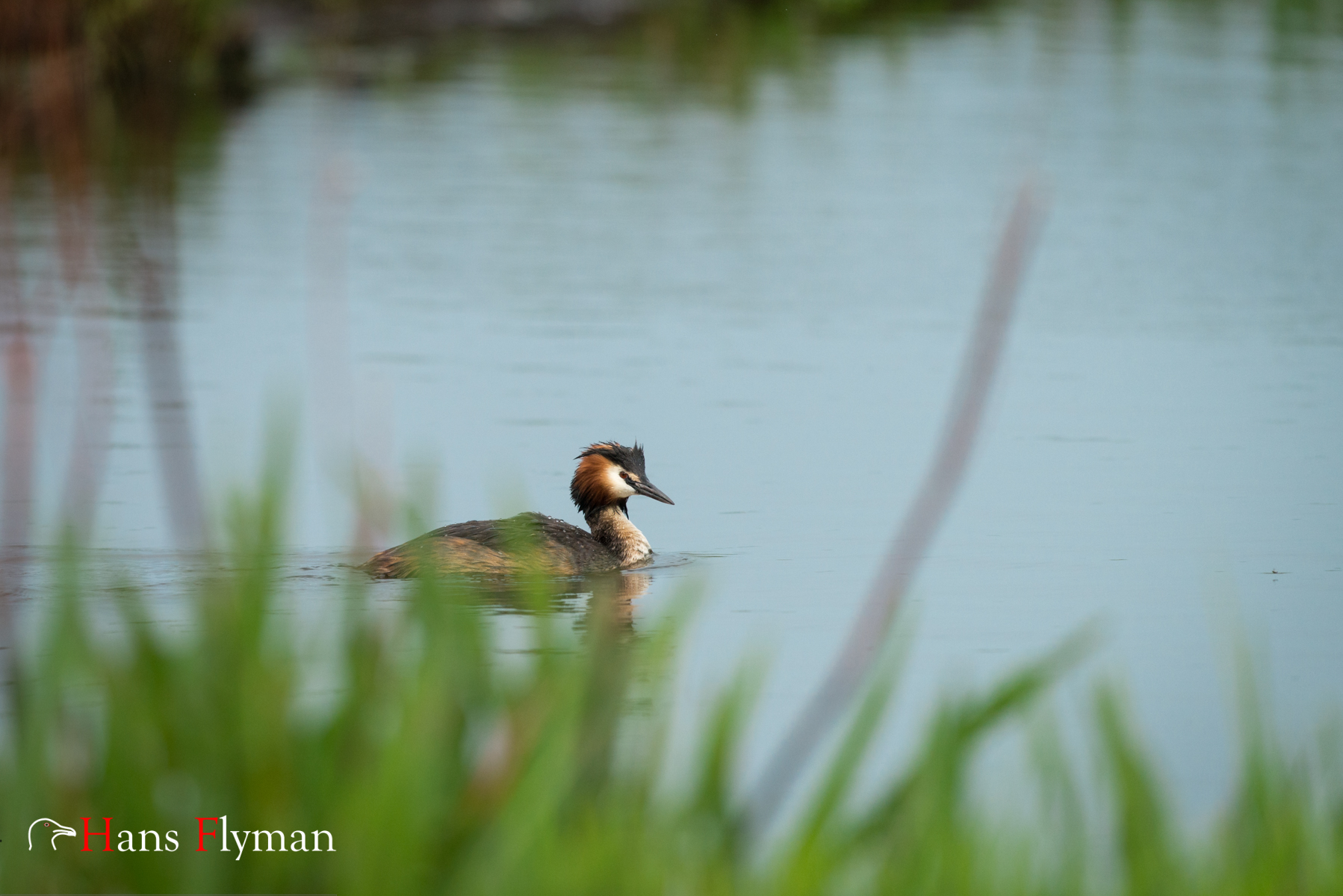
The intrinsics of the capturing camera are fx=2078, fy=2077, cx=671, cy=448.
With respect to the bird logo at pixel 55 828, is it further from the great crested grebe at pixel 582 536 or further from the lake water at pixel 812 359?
the great crested grebe at pixel 582 536

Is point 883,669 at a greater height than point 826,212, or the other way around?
point 826,212

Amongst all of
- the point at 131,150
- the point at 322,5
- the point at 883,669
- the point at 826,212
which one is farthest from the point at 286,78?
the point at 883,669

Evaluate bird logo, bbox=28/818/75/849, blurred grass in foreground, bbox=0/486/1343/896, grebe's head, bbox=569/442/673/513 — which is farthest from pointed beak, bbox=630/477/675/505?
bird logo, bbox=28/818/75/849

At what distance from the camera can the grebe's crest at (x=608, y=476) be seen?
29.7 feet

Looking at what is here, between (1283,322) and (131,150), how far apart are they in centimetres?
1112

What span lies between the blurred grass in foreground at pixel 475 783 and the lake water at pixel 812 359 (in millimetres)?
249

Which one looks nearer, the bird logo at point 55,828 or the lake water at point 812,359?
the bird logo at point 55,828

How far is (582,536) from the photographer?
880 cm

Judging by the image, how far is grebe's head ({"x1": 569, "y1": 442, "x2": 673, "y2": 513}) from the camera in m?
9.03

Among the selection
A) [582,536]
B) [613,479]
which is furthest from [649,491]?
[582,536]

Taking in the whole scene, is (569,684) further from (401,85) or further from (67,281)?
(401,85)

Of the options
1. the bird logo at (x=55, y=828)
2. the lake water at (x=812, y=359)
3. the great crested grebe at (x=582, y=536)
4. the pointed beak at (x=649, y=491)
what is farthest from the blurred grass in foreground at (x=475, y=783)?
the pointed beak at (x=649, y=491)

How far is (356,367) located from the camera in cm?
1146

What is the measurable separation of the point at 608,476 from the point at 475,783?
241 inches
